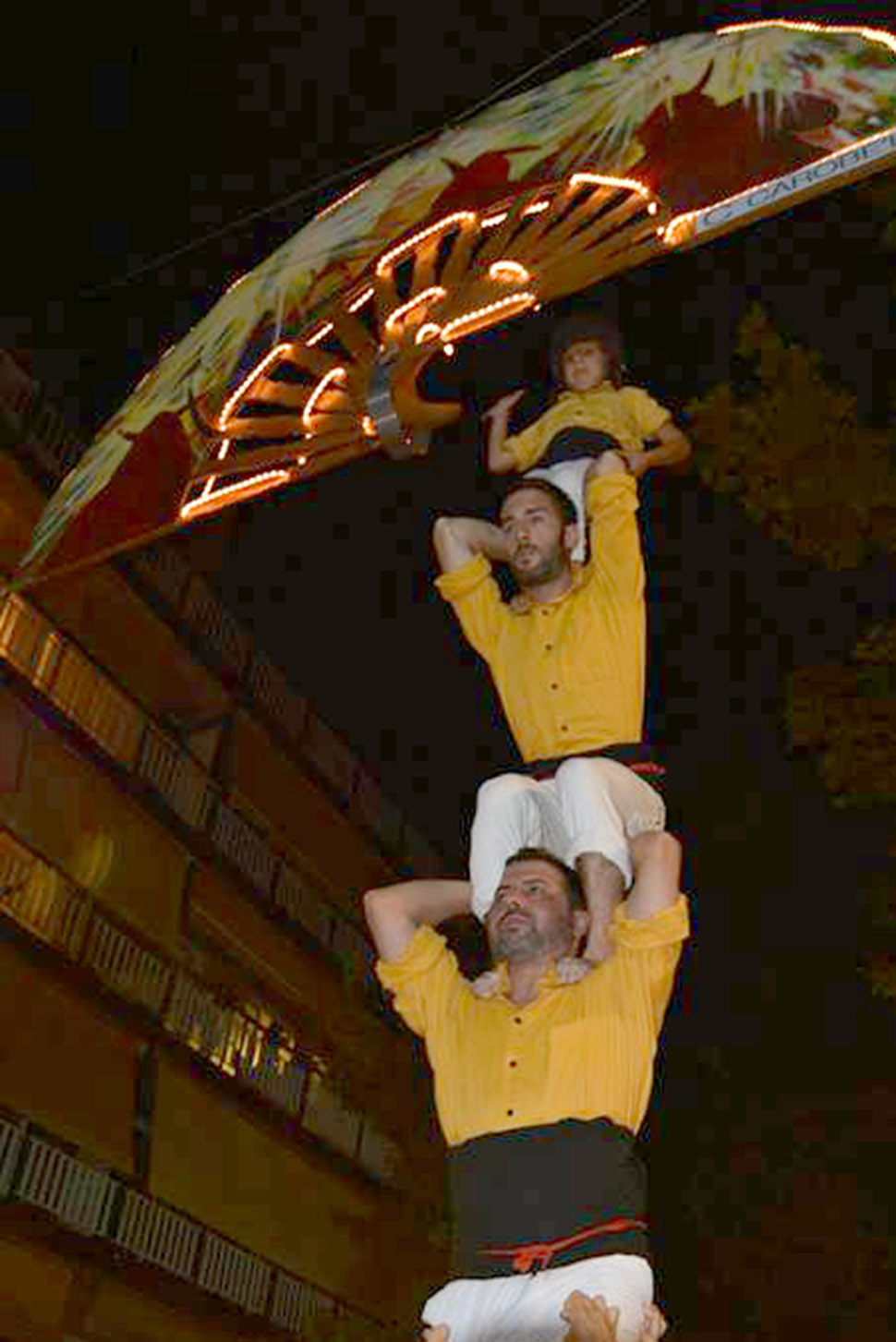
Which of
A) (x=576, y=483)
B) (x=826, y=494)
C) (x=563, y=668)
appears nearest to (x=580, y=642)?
(x=563, y=668)

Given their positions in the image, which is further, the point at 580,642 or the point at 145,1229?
the point at 145,1229

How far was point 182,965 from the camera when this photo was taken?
68.3 ft

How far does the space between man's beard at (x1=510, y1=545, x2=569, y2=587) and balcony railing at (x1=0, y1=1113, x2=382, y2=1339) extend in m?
12.2

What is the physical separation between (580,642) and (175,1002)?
611 inches

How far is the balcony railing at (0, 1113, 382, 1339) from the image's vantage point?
16156 millimetres

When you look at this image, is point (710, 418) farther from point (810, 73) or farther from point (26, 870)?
point (26, 870)

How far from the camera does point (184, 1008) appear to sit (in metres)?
20.0

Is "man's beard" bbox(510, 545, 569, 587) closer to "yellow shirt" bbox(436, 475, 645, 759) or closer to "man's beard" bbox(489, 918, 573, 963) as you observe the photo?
"yellow shirt" bbox(436, 475, 645, 759)

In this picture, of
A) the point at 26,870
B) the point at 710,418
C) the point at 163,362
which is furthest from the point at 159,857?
the point at 163,362

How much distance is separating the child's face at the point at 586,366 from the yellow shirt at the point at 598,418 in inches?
1.6

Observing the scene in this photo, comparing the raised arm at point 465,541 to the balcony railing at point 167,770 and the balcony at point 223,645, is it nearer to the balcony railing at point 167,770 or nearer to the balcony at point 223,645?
the balcony railing at point 167,770

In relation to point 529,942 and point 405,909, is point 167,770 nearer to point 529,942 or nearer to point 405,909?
point 405,909

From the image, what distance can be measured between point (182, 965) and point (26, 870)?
3847mm

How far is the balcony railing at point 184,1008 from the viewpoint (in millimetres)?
17703
